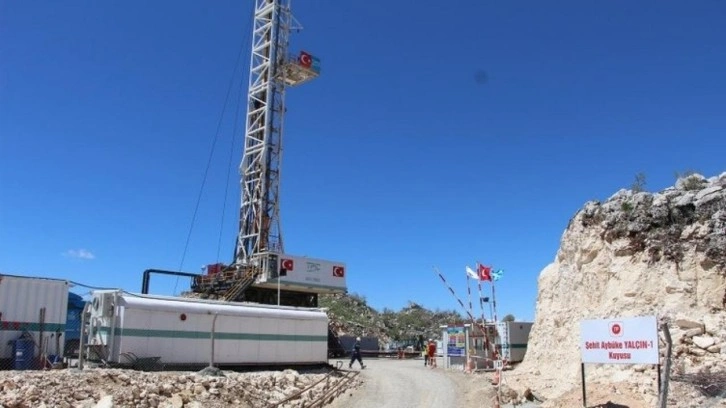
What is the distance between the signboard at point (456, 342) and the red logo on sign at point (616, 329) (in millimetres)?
18105

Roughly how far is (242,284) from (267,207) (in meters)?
10.3

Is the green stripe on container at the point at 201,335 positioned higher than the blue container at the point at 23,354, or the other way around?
the green stripe on container at the point at 201,335

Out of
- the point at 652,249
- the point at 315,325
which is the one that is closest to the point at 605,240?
the point at 652,249

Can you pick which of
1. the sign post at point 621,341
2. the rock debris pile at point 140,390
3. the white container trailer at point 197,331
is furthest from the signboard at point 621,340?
the white container trailer at point 197,331

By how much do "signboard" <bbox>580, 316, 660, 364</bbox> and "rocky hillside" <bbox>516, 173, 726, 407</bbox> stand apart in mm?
1606

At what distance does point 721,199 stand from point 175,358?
70.4ft

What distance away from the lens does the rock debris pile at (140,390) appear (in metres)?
17.7

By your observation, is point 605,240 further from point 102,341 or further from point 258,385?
point 102,341

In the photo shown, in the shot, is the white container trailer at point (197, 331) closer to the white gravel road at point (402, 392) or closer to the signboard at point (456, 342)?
the white gravel road at point (402, 392)

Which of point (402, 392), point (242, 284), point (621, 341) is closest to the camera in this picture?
point (621, 341)

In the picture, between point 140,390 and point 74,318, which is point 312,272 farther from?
point 140,390

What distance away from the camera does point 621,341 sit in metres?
16.2

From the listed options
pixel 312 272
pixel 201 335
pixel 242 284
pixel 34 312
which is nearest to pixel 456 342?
pixel 201 335

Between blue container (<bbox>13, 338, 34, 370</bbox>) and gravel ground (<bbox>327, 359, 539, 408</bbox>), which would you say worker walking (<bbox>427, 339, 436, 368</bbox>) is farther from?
blue container (<bbox>13, 338, 34, 370</bbox>)
